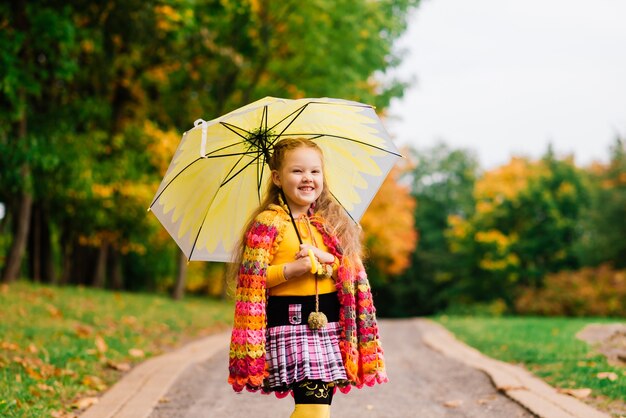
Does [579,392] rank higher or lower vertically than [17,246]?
lower

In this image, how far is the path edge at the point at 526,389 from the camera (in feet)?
16.1

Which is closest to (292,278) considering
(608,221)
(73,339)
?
(73,339)

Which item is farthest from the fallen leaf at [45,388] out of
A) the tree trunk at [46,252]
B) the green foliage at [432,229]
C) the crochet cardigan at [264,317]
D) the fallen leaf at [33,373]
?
the green foliage at [432,229]

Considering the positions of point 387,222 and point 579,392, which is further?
point 387,222

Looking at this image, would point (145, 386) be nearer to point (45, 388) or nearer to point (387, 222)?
point (45, 388)

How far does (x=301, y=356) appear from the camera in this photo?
3400mm

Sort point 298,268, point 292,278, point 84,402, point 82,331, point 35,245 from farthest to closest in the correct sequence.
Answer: point 35,245, point 82,331, point 84,402, point 292,278, point 298,268

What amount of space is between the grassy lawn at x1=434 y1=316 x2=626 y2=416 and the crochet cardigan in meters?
2.43

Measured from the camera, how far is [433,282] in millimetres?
40469

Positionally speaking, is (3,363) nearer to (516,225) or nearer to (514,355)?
(514,355)

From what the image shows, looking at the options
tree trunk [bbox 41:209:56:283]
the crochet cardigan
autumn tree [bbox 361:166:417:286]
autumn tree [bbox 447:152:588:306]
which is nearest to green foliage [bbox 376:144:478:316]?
autumn tree [bbox 447:152:588:306]

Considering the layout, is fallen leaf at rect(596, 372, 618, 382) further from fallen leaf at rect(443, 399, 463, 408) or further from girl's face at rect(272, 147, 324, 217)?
girl's face at rect(272, 147, 324, 217)

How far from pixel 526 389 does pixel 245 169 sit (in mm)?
3379

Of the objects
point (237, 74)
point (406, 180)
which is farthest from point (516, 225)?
point (406, 180)
